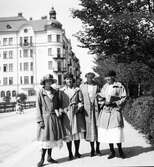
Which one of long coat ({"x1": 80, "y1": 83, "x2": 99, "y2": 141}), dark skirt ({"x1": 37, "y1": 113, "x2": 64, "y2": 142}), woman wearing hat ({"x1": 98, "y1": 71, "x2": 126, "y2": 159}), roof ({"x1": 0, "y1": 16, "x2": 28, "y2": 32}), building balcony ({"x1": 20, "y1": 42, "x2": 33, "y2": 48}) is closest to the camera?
dark skirt ({"x1": 37, "y1": 113, "x2": 64, "y2": 142})

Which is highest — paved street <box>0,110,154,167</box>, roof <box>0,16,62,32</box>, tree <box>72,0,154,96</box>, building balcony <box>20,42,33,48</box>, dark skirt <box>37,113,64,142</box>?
roof <box>0,16,62,32</box>

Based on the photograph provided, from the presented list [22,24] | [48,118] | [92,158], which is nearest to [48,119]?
[48,118]

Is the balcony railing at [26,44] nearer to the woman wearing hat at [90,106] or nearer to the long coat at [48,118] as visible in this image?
the woman wearing hat at [90,106]

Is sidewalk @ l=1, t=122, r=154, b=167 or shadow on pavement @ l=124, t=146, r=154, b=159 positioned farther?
shadow on pavement @ l=124, t=146, r=154, b=159

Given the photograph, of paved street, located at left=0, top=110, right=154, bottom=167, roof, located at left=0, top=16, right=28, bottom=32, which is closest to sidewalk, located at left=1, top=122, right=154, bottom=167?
paved street, located at left=0, top=110, right=154, bottom=167

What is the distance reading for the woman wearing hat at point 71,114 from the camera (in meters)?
7.45

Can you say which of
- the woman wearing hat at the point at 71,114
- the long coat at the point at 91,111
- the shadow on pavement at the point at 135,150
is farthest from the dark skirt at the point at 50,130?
the shadow on pavement at the point at 135,150

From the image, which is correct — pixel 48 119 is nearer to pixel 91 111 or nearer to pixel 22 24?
pixel 91 111

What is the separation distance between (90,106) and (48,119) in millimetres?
1130

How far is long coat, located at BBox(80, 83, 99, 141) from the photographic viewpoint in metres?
7.69

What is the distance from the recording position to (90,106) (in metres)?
7.80

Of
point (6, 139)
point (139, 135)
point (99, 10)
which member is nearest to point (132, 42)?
point (99, 10)

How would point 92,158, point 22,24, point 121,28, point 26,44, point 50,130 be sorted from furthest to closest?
point 26,44
point 22,24
point 121,28
point 92,158
point 50,130

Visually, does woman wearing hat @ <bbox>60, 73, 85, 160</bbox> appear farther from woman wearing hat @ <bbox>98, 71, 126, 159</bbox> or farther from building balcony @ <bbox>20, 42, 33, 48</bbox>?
building balcony @ <bbox>20, 42, 33, 48</bbox>
